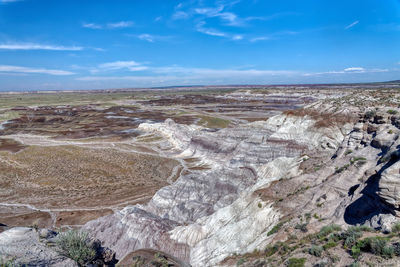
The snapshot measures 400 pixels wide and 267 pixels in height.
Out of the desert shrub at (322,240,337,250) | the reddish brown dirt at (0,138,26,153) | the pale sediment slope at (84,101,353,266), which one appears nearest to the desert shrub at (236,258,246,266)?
the pale sediment slope at (84,101,353,266)

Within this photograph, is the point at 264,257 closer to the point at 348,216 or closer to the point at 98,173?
the point at 348,216

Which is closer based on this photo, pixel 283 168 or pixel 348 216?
pixel 348 216

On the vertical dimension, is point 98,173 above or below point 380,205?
below

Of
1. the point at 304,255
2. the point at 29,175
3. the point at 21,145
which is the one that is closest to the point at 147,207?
the point at 304,255

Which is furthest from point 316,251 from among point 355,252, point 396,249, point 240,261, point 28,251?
point 28,251

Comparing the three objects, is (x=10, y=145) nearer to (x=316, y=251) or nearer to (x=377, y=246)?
(x=316, y=251)

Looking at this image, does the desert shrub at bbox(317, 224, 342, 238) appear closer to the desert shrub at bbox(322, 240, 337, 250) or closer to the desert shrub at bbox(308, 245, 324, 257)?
the desert shrub at bbox(322, 240, 337, 250)

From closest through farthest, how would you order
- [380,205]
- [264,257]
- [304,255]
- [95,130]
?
[304,255] < [380,205] < [264,257] < [95,130]
